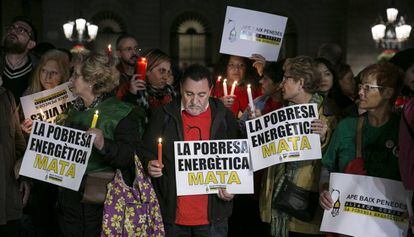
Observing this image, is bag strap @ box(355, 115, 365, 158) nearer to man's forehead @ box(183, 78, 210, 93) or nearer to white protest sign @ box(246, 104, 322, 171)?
white protest sign @ box(246, 104, 322, 171)

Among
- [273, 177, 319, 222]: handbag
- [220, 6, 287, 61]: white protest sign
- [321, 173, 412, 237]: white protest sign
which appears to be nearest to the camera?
[321, 173, 412, 237]: white protest sign

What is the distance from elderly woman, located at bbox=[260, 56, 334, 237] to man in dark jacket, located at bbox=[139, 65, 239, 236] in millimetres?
382

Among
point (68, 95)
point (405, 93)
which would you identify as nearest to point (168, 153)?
point (68, 95)

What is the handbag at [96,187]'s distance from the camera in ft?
12.9

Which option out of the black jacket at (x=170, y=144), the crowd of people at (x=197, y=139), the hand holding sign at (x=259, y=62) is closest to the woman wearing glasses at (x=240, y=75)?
the hand holding sign at (x=259, y=62)

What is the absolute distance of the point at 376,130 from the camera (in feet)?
12.5

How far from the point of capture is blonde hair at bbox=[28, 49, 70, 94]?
5.14 meters

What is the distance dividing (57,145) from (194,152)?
91 centimetres

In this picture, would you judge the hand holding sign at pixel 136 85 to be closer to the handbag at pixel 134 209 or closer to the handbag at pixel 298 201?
the handbag at pixel 134 209

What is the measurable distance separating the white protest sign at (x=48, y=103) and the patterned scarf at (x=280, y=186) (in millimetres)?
1861

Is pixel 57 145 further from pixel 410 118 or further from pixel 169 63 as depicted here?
pixel 410 118

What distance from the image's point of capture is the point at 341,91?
6008mm

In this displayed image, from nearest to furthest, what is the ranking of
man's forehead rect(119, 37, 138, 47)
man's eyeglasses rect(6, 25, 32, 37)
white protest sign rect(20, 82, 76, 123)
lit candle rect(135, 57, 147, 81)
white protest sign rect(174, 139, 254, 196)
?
white protest sign rect(174, 139, 254, 196), lit candle rect(135, 57, 147, 81), white protest sign rect(20, 82, 76, 123), man's eyeglasses rect(6, 25, 32, 37), man's forehead rect(119, 37, 138, 47)

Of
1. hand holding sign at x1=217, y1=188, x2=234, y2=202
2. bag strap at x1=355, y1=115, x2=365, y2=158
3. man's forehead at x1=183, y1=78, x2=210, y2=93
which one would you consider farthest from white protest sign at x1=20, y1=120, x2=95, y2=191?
bag strap at x1=355, y1=115, x2=365, y2=158
